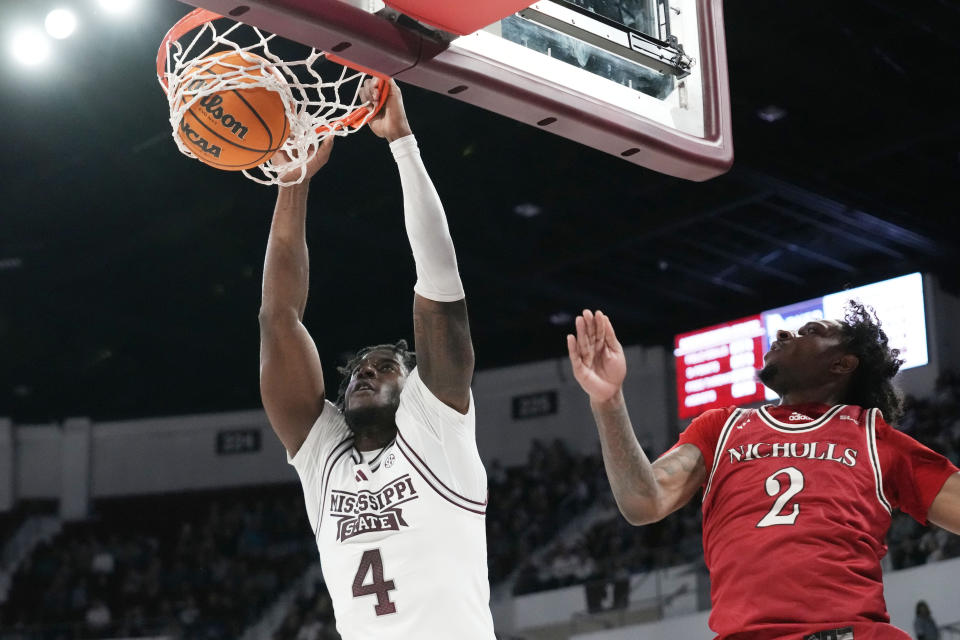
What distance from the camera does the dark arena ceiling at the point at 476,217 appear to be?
10531 millimetres

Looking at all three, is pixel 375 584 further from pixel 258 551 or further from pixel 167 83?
pixel 258 551

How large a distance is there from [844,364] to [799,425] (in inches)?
12.2

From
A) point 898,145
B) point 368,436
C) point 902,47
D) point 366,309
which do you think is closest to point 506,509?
point 366,309

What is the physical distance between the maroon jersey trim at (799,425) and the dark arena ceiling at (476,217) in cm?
685

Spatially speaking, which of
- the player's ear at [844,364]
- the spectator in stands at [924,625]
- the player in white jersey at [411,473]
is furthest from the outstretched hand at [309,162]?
the spectator in stands at [924,625]

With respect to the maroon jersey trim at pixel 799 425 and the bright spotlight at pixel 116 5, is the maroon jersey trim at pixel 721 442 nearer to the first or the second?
the maroon jersey trim at pixel 799 425

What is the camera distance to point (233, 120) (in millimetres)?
3191

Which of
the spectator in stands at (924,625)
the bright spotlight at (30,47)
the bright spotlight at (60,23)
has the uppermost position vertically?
the bright spotlight at (60,23)

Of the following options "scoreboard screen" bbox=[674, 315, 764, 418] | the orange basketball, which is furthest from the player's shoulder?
"scoreboard screen" bbox=[674, 315, 764, 418]

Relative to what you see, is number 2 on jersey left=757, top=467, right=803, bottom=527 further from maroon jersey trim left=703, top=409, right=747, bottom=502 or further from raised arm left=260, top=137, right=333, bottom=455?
raised arm left=260, top=137, right=333, bottom=455

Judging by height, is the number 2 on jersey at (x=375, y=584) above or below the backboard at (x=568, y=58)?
below

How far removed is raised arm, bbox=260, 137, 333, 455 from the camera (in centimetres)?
355

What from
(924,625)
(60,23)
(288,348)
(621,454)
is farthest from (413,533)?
(924,625)

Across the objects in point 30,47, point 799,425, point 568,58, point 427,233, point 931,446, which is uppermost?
point 30,47
